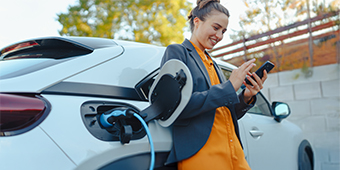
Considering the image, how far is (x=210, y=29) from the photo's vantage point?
5.37ft

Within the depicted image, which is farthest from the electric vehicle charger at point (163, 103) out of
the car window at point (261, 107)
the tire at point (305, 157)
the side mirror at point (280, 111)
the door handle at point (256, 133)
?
the tire at point (305, 157)

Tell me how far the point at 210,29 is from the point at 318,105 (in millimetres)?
4923

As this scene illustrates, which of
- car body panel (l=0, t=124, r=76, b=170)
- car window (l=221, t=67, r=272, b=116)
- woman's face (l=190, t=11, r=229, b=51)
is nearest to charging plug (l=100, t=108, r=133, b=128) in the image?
car body panel (l=0, t=124, r=76, b=170)

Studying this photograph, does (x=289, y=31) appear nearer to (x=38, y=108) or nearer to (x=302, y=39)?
(x=302, y=39)

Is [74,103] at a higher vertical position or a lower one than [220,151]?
higher

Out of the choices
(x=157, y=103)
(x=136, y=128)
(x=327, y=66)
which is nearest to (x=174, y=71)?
(x=157, y=103)

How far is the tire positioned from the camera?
9.29ft

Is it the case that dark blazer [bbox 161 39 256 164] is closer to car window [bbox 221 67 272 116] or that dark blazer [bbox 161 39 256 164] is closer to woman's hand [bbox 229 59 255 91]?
woman's hand [bbox 229 59 255 91]

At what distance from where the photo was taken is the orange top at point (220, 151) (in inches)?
54.4

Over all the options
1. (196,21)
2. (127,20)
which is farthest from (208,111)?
(127,20)

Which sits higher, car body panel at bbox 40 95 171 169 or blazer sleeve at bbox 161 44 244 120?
blazer sleeve at bbox 161 44 244 120

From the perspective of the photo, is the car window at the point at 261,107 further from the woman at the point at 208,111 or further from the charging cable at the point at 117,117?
the charging cable at the point at 117,117

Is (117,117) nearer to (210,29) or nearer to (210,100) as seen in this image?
(210,100)

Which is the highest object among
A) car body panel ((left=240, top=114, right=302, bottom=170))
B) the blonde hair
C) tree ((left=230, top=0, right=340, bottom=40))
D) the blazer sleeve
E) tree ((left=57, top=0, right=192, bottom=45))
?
tree ((left=57, top=0, right=192, bottom=45))
